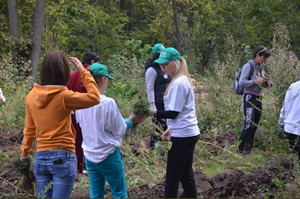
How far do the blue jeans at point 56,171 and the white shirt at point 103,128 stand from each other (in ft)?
1.61

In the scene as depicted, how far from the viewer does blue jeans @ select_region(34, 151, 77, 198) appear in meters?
4.45

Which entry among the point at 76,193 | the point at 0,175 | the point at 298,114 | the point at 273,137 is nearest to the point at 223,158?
the point at 273,137

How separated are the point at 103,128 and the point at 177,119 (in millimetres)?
877

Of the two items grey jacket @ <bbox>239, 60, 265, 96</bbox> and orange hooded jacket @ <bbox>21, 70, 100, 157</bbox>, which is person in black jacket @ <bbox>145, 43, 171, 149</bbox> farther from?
orange hooded jacket @ <bbox>21, 70, 100, 157</bbox>

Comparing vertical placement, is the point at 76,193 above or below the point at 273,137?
below

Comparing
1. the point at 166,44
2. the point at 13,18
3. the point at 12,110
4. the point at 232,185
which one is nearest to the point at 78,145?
the point at 232,185

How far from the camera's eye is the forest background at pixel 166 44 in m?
8.57

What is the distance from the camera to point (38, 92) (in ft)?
14.8

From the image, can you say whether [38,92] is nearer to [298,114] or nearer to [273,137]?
[298,114]

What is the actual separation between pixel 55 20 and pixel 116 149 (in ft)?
73.6

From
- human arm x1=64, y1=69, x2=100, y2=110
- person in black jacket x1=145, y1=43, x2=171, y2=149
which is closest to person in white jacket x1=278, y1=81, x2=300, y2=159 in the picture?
person in black jacket x1=145, y1=43, x2=171, y2=149

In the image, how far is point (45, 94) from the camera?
4.44 m

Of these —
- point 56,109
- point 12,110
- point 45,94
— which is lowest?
point 12,110

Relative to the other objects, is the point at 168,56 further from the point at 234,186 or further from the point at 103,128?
the point at 234,186
